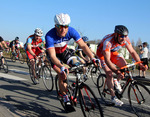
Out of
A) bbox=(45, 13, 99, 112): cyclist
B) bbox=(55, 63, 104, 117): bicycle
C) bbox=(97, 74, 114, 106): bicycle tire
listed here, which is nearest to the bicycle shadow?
bbox=(45, 13, 99, 112): cyclist

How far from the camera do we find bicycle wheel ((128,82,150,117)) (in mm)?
3619

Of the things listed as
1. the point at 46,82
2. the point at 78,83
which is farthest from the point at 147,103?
the point at 46,82

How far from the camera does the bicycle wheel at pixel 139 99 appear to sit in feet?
11.9

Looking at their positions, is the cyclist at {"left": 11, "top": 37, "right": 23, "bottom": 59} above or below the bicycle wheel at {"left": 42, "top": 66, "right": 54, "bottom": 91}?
above

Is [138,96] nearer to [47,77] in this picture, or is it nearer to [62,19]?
[62,19]


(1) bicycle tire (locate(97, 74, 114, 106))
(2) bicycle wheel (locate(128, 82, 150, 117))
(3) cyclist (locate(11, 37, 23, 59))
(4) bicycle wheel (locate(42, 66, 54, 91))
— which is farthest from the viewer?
(3) cyclist (locate(11, 37, 23, 59))

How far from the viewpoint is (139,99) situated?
12.6 feet

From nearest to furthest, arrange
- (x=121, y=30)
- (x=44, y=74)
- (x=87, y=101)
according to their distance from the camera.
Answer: (x=87, y=101) → (x=121, y=30) → (x=44, y=74)

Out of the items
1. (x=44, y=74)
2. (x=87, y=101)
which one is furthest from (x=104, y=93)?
(x=44, y=74)

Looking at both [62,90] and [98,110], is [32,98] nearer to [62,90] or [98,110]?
[62,90]

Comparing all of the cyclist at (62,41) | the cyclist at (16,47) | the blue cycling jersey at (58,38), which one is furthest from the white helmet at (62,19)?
the cyclist at (16,47)

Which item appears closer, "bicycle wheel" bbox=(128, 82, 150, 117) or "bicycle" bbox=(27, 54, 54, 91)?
"bicycle wheel" bbox=(128, 82, 150, 117)

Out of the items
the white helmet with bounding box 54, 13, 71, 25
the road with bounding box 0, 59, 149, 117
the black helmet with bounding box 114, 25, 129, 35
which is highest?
the white helmet with bounding box 54, 13, 71, 25

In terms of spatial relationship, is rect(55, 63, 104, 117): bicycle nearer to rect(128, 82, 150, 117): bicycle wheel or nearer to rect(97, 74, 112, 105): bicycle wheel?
rect(128, 82, 150, 117): bicycle wheel
